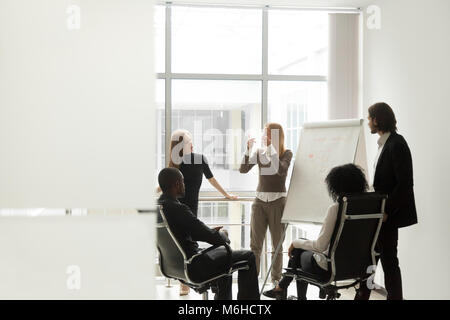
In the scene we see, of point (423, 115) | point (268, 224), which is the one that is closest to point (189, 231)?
point (268, 224)

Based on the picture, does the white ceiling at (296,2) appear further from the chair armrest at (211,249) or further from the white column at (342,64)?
the chair armrest at (211,249)

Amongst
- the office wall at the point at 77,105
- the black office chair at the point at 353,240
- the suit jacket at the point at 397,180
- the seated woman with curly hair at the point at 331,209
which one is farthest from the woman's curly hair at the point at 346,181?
the office wall at the point at 77,105

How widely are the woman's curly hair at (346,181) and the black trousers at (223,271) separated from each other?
2.29 feet

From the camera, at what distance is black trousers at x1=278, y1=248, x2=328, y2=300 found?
2962mm

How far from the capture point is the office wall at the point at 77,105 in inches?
31.4

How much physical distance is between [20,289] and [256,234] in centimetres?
345

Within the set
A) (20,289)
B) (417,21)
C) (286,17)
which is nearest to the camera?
(20,289)

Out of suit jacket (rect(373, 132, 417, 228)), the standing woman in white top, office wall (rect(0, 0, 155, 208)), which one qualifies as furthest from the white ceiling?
office wall (rect(0, 0, 155, 208))

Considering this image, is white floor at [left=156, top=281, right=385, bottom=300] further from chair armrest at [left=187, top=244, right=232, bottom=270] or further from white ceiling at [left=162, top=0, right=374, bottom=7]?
white ceiling at [left=162, top=0, right=374, bottom=7]

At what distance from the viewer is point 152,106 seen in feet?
2.66

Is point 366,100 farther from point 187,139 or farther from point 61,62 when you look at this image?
point 61,62

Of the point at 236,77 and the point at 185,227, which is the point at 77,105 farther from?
the point at 236,77

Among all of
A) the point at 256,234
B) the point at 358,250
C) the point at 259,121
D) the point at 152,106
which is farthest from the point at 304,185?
the point at 152,106

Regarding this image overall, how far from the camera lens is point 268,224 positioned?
4.23 meters
